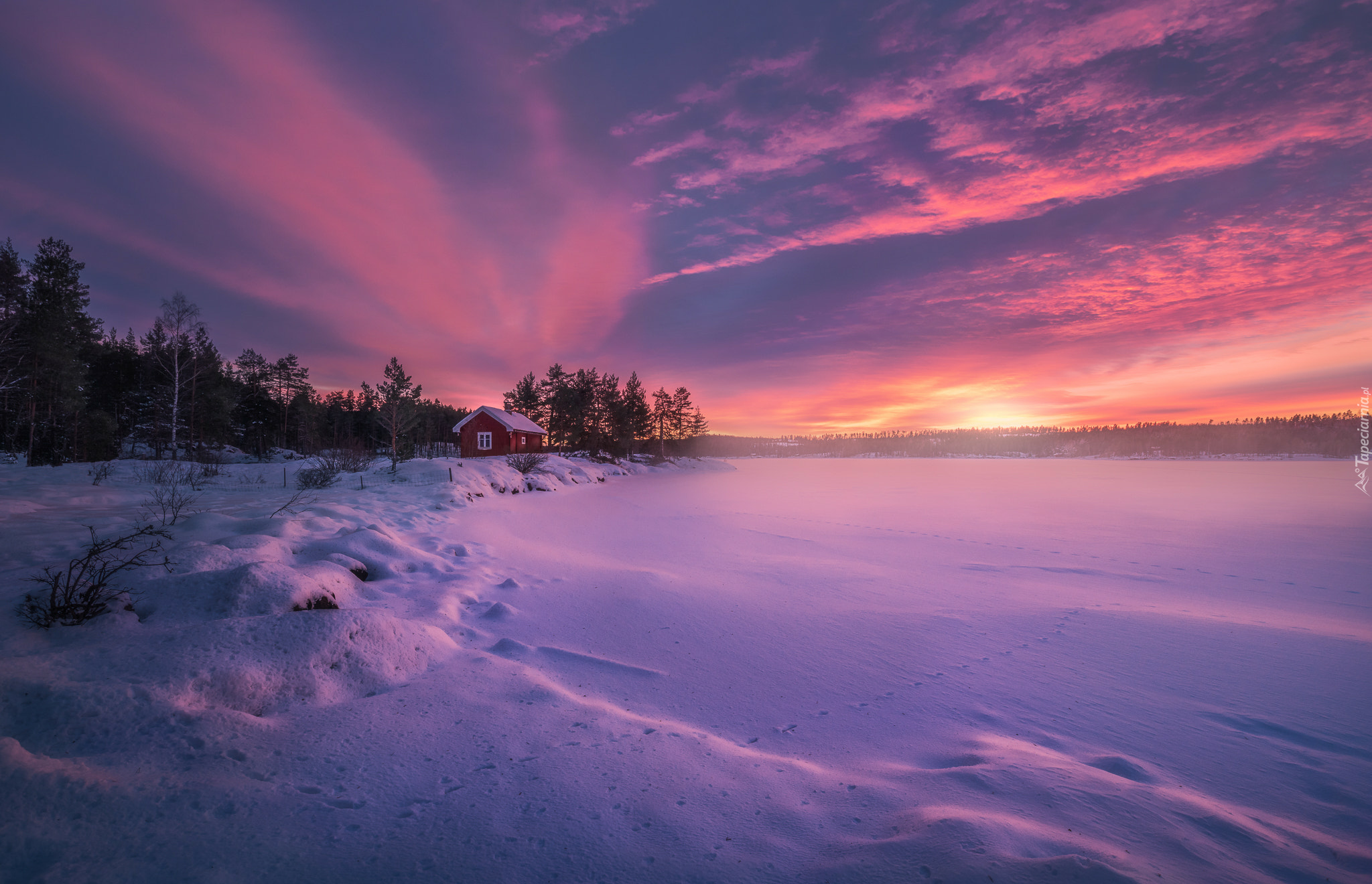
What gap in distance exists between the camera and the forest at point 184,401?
2191 cm

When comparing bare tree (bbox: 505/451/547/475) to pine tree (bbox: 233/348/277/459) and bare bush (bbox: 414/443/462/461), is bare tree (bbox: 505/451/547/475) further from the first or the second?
pine tree (bbox: 233/348/277/459)

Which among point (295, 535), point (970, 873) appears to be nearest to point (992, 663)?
point (970, 873)

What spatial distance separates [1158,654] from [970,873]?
5133mm

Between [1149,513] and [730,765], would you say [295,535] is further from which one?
[1149,513]

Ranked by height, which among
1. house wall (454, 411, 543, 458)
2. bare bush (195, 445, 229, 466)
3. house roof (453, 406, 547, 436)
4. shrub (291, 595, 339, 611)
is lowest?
shrub (291, 595, 339, 611)

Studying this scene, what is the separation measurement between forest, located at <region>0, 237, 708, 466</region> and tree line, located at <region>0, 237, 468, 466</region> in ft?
0.27

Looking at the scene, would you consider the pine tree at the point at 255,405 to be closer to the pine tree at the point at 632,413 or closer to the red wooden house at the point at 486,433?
the red wooden house at the point at 486,433

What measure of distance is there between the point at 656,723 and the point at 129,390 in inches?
2373

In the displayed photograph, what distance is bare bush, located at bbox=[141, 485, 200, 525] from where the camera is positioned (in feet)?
23.5

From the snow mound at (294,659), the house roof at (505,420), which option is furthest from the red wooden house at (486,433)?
the snow mound at (294,659)

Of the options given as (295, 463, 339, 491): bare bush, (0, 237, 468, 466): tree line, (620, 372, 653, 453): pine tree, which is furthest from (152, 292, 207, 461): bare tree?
(620, 372, 653, 453): pine tree

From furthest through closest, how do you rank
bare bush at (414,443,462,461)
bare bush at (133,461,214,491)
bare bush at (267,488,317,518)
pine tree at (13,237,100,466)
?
bare bush at (414,443,462,461), pine tree at (13,237,100,466), bare bush at (133,461,214,491), bare bush at (267,488,317,518)

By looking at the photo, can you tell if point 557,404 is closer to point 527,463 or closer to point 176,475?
point 527,463

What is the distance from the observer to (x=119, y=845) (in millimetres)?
1949
